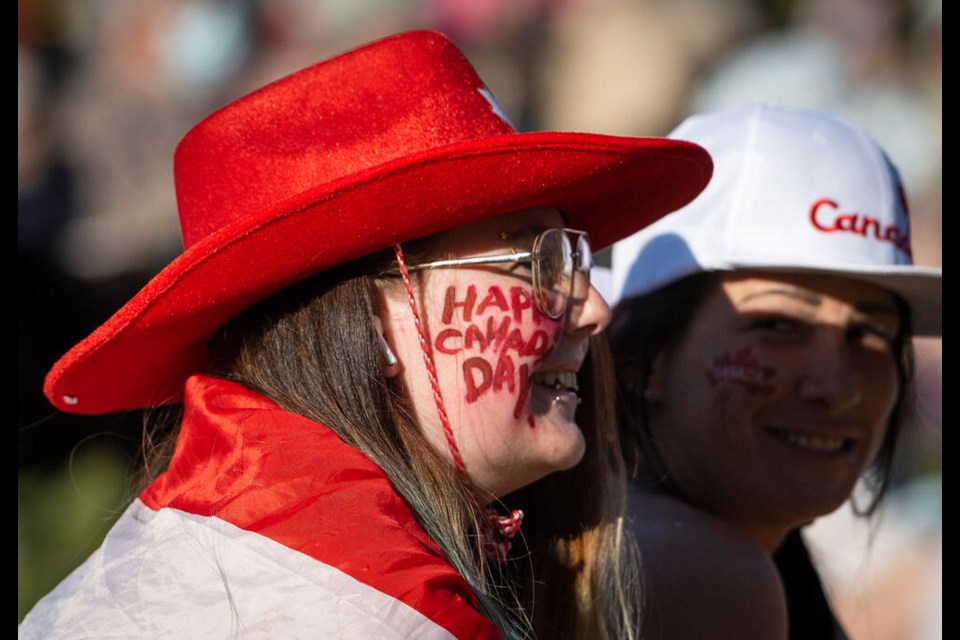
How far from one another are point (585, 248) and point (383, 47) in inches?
19.5

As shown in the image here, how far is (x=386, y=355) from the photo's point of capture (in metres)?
1.79

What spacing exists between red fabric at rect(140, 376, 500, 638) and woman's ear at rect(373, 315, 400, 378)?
0.55 ft

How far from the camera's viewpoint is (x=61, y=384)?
1.95 meters

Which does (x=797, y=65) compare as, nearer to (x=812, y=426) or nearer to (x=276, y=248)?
(x=812, y=426)

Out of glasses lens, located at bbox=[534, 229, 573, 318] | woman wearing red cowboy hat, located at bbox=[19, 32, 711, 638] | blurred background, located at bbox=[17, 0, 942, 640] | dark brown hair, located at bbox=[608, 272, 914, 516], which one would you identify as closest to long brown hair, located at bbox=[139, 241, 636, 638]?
woman wearing red cowboy hat, located at bbox=[19, 32, 711, 638]

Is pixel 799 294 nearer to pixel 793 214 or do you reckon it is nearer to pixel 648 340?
pixel 793 214

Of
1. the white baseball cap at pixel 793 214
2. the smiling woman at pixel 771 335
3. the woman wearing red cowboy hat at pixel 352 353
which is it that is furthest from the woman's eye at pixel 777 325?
the woman wearing red cowboy hat at pixel 352 353

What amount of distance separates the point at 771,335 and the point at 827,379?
0.16m

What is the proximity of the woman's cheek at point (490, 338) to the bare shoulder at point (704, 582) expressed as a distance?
686 millimetres

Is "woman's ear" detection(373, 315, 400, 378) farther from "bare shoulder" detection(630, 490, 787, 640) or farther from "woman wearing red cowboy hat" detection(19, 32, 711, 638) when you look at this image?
"bare shoulder" detection(630, 490, 787, 640)

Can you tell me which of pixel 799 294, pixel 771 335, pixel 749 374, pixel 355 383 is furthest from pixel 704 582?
pixel 355 383

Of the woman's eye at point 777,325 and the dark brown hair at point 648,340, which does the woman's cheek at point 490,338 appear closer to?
the dark brown hair at point 648,340

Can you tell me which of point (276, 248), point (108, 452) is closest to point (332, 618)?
point (276, 248)

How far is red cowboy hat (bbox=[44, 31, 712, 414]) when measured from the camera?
5.49 ft
